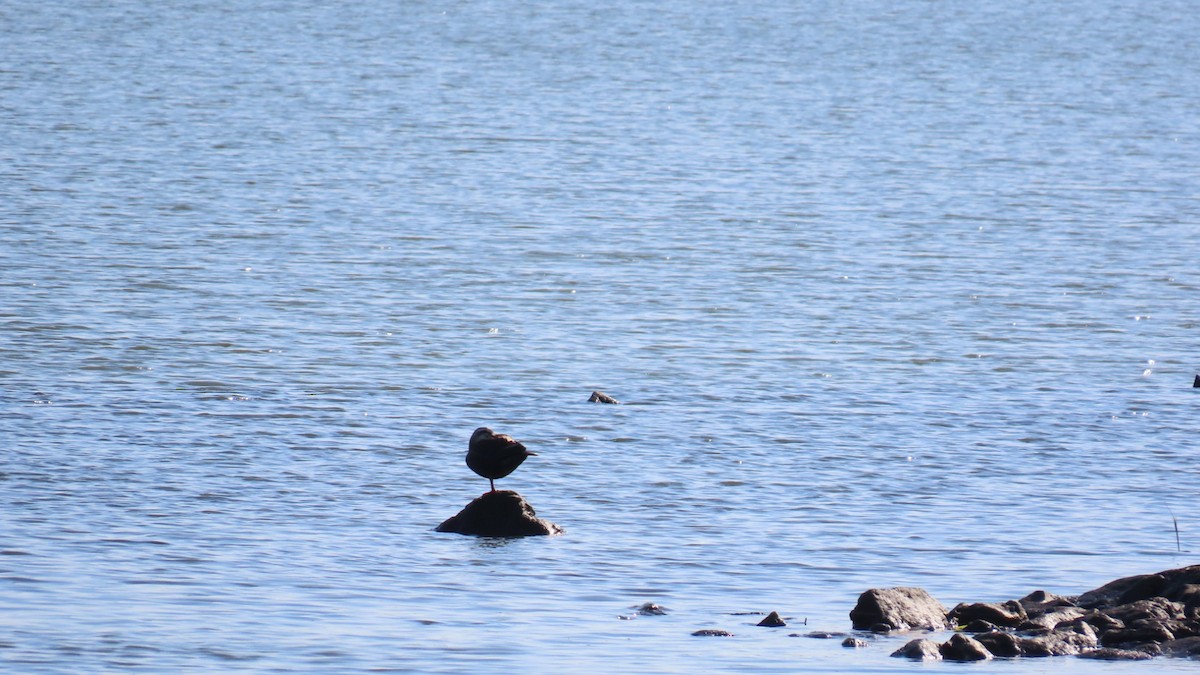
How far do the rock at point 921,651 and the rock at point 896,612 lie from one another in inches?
38.5

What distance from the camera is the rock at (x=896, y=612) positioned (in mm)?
16047

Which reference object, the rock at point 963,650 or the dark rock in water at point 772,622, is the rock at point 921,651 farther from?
the dark rock in water at point 772,622

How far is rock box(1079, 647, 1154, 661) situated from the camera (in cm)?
1495

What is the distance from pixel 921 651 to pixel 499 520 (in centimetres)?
612

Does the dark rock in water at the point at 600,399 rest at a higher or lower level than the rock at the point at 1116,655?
lower

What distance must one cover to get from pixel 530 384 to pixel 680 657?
14.7 m

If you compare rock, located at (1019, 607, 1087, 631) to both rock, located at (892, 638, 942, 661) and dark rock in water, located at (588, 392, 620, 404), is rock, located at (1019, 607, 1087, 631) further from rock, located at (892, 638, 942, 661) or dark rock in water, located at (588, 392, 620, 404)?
dark rock in water, located at (588, 392, 620, 404)

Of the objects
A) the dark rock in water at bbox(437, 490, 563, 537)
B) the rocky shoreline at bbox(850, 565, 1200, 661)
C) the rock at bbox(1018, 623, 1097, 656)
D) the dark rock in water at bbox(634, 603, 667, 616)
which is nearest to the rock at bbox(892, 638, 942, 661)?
the rocky shoreline at bbox(850, 565, 1200, 661)

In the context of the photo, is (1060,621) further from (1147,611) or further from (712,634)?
(712,634)

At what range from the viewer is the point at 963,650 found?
14.9m

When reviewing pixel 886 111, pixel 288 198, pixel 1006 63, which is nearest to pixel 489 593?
pixel 288 198

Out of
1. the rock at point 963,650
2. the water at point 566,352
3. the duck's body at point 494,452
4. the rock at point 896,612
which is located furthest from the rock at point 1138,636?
the duck's body at point 494,452

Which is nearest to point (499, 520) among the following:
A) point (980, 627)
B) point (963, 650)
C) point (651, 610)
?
point (651, 610)

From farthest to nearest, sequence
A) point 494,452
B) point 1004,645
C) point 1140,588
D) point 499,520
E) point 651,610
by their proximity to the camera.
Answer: point 494,452 → point 499,520 → point 651,610 → point 1140,588 → point 1004,645
